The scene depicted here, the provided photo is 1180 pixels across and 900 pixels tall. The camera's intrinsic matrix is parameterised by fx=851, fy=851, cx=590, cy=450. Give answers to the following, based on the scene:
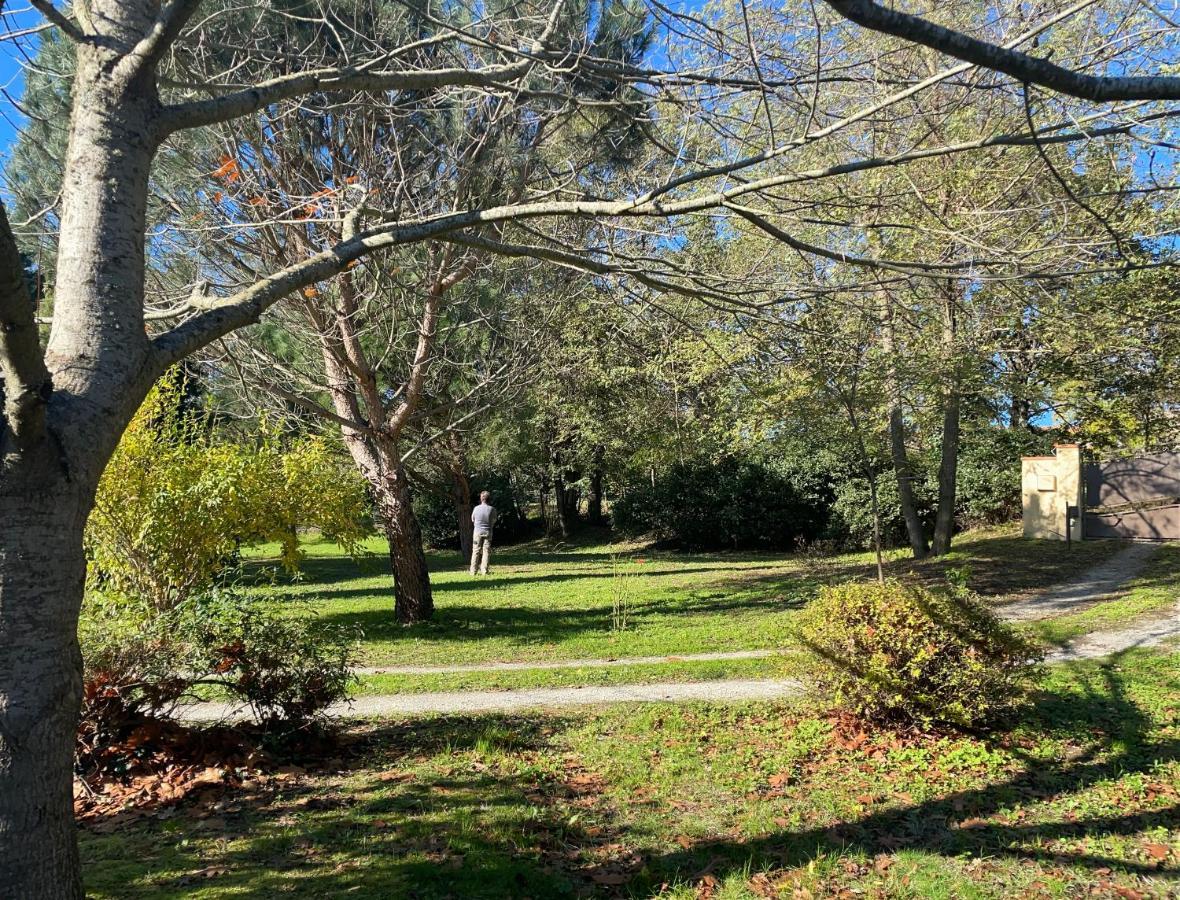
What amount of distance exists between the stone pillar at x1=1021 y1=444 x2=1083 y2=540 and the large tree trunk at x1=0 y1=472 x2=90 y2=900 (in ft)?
60.4

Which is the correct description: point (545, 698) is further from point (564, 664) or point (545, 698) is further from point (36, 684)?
point (36, 684)

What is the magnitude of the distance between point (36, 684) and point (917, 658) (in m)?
4.88

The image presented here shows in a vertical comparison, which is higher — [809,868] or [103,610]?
[103,610]

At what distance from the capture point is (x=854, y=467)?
74.4 feet

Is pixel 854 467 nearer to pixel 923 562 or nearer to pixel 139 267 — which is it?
pixel 923 562

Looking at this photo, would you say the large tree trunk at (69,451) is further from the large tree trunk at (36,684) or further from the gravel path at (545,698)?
the gravel path at (545,698)

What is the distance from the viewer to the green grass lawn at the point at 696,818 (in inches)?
155

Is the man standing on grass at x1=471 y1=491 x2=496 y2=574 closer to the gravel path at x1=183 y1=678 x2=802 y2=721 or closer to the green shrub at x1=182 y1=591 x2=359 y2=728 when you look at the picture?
the gravel path at x1=183 y1=678 x2=802 y2=721

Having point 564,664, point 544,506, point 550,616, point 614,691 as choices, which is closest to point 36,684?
point 614,691

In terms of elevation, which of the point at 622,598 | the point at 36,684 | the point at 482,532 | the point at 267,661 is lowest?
the point at 622,598

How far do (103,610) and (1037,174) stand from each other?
9150 mm

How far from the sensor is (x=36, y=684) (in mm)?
2781

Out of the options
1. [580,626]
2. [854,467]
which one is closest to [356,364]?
[580,626]

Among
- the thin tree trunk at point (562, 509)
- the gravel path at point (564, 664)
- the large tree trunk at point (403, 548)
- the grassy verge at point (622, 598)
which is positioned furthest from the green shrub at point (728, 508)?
the gravel path at point (564, 664)
